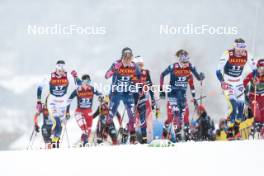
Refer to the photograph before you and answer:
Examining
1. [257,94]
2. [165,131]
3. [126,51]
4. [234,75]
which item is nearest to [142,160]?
[165,131]

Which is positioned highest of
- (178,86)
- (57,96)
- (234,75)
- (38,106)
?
(234,75)

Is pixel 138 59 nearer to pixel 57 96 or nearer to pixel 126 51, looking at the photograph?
pixel 126 51

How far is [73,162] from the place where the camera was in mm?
4309

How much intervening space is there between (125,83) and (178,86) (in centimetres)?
57

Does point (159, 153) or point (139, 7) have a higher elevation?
point (139, 7)

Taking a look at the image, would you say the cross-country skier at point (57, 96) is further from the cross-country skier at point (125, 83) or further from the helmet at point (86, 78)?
the cross-country skier at point (125, 83)

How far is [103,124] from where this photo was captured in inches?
201

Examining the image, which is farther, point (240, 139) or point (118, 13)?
point (240, 139)

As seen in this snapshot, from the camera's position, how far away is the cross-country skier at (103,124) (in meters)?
5.09

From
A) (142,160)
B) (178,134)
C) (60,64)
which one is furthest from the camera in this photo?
(178,134)

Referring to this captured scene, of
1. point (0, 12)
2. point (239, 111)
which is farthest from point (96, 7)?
point (239, 111)

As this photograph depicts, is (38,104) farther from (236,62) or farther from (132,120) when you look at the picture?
(236,62)

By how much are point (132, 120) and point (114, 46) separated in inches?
31.4

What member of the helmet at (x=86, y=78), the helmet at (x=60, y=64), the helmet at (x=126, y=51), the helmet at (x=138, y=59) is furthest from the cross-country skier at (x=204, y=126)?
the helmet at (x=60, y=64)
